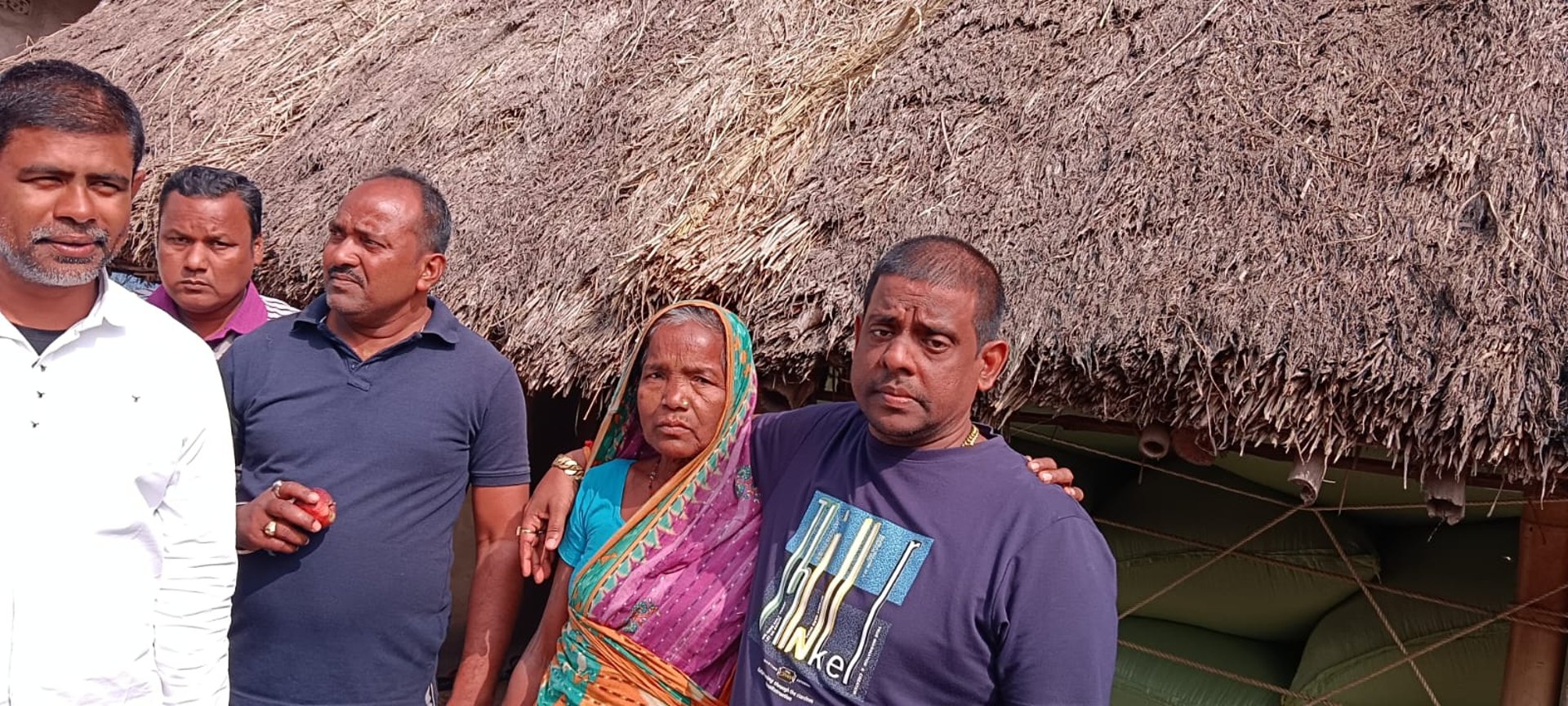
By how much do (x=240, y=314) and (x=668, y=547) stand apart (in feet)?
4.35

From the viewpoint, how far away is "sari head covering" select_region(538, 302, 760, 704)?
6.18 ft

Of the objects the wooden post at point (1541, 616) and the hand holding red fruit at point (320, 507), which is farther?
the wooden post at point (1541, 616)

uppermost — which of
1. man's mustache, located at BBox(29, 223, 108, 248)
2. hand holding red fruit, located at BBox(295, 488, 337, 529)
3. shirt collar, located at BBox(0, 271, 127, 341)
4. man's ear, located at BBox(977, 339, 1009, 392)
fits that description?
man's ear, located at BBox(977, 339, 1009, 392)

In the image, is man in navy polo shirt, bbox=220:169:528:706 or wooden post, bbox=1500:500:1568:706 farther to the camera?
wooden post, bbox=1500:500:1568:706

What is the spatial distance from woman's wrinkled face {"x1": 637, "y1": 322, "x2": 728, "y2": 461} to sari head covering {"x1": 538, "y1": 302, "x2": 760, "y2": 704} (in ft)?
0.08

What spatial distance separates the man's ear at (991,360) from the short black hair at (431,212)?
1185mm

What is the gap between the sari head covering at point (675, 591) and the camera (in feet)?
6.18

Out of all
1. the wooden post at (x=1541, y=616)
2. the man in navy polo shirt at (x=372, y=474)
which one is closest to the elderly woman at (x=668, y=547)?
the man in navy polo shirt at (x=372, y=474)

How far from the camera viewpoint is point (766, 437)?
2.00 meters

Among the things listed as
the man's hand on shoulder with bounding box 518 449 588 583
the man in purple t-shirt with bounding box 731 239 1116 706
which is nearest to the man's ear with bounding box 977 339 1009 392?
the man in purple t-shirt with bounding box 731 239 1116 706

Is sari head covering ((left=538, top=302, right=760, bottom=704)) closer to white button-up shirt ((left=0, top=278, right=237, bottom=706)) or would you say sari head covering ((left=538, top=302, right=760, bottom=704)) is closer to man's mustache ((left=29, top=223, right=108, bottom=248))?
white button-up shirt ((left=0, top=278, right=237, bottom=706))

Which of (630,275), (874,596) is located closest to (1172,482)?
(630,275)

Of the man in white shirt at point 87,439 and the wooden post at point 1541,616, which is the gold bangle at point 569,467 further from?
the wooden post at point 1541,616

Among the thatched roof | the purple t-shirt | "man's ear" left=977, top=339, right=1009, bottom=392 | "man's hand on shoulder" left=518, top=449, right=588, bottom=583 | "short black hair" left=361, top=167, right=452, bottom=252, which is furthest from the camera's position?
the thatched roof
